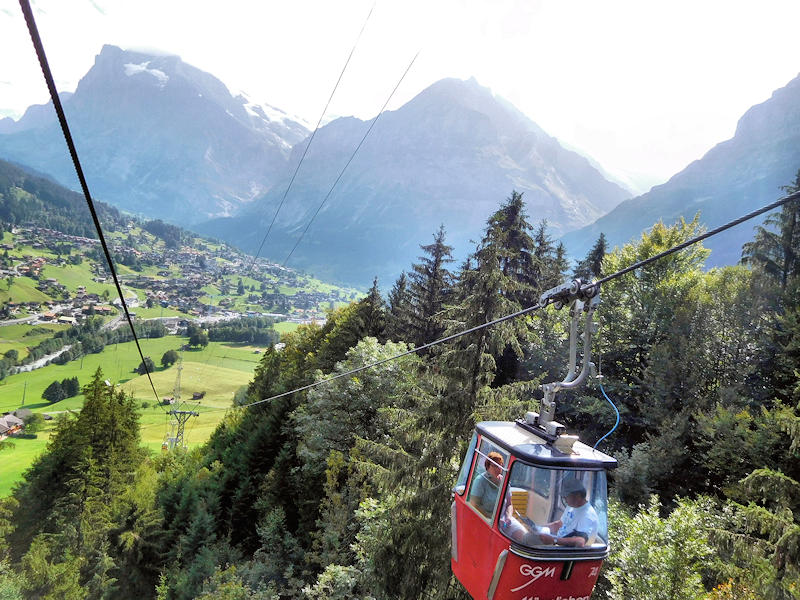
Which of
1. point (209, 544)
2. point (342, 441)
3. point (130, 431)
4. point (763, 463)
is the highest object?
point (763, 463)

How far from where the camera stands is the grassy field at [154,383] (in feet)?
269

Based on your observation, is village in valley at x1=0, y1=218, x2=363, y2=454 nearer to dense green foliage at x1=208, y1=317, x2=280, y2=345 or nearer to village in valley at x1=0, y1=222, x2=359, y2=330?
village in valley at x1=0, y1=222, x2=359, y2=330

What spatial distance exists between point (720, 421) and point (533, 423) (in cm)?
1218

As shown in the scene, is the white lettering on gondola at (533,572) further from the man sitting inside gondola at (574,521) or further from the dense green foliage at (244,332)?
the dense green foliage at (244,332)

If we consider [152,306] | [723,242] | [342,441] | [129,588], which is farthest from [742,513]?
[152,306]

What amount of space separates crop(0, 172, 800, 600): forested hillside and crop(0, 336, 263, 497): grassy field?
43601mm

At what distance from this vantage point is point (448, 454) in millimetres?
12953

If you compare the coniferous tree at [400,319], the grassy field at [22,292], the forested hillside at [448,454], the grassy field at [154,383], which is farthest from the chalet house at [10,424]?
the grassy field at [22,292]

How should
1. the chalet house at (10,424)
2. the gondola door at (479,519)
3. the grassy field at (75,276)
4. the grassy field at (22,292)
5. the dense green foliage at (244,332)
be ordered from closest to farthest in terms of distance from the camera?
the gondola door at (479,519) → the chalet house at (10,424) → the dense green foliage at (244,332) → the grassy field at (22,292) → the grassy field at (75,276)

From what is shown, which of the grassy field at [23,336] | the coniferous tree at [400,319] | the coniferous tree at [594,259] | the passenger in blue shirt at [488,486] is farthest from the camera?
the grassy field at [23,336]

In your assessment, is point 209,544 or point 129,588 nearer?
point 209,544

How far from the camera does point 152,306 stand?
15975 cm

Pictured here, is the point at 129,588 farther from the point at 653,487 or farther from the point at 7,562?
the point at 653,487

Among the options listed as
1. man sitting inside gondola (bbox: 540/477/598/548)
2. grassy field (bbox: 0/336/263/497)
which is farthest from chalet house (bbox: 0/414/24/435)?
man sitting inside gondola (bbox: 540/477/598/548)
